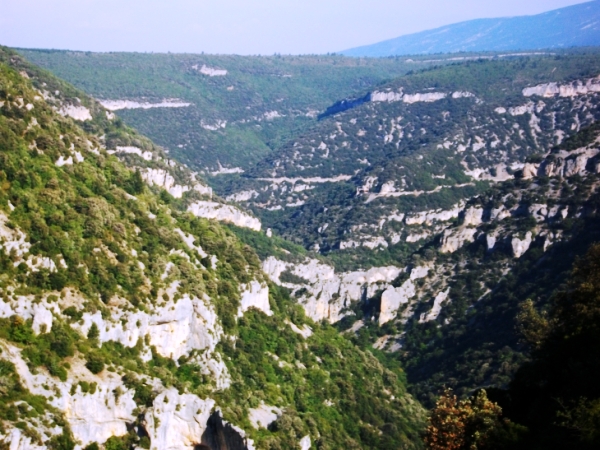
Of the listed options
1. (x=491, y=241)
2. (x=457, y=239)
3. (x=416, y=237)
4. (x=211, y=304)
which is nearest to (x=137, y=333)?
(x=211, y=304)

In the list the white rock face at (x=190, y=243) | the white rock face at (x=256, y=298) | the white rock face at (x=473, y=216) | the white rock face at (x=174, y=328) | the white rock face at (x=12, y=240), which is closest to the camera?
the white rock face at (x=12, y=240)

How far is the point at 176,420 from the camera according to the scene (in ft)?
152

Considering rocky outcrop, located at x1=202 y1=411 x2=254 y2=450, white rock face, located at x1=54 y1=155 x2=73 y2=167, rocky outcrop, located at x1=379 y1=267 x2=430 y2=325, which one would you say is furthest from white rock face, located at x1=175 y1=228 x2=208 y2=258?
rocky outcrop, located at x1=379 y1=267 x2=430 y2=325

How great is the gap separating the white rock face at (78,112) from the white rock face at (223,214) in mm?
18864

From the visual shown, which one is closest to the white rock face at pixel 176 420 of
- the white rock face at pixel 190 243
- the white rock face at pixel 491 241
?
the white rock face at pixel 190 243

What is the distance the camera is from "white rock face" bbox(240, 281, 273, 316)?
64.6 meters

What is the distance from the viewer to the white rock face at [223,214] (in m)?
112

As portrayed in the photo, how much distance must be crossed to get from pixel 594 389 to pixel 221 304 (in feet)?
Result: 95.5

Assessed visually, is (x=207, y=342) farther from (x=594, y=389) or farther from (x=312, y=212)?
(x=312, y=212)

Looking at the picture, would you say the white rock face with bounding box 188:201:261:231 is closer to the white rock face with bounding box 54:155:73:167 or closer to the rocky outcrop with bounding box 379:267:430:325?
the rocky outcrop with bounding box 379:267:430:325

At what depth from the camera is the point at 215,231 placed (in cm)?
7269

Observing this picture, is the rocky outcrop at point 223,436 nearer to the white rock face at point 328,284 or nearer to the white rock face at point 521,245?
the white rock face at point 328,284

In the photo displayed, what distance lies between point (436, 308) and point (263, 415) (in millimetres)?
50109

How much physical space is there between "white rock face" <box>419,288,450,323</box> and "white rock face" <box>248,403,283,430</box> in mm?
46469
